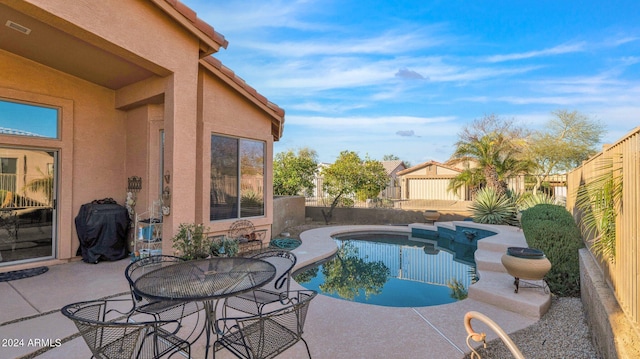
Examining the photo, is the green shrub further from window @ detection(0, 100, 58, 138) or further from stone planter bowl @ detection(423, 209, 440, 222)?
window @ detection(0, 100, 58, 138)

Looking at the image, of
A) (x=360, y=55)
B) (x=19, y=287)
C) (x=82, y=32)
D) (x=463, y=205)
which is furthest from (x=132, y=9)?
(x=463, y=205)

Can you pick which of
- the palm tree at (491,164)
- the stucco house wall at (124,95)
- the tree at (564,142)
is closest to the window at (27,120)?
the stucco house wall at (124,95)

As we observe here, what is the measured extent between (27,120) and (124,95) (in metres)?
1.72

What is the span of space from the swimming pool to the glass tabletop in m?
2.46

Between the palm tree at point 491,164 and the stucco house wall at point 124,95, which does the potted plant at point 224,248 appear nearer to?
the stucco house wall at point 124,95

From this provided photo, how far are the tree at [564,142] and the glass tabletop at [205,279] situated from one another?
29009 mm

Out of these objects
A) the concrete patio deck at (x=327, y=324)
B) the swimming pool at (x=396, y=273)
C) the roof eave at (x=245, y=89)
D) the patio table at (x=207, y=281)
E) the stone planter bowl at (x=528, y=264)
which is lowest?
the swimming pool at (x=396, y=273)

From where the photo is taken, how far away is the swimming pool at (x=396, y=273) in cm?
559

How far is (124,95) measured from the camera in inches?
267

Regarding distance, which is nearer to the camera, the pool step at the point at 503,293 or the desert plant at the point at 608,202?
the desert plant at the point at 608,202

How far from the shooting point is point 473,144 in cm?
1529

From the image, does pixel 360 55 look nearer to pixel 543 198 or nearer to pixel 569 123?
pixel 543 198

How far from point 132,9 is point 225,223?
451cm

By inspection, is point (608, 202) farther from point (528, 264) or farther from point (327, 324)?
point (327, 324)
